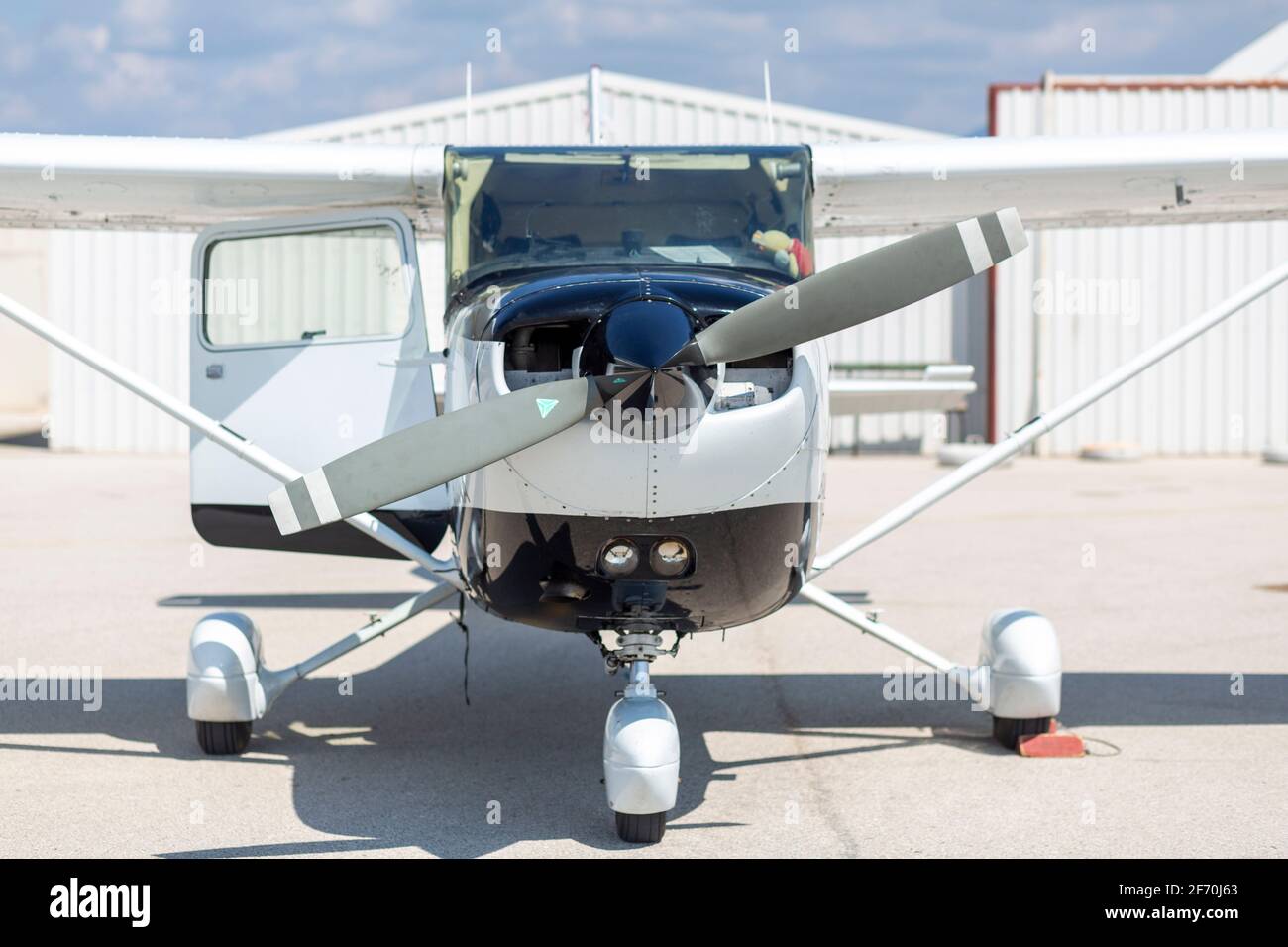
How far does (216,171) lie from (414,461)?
2.54m

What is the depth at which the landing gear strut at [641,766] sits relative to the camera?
14.4 ft

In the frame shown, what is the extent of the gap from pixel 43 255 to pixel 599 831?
4912 cm

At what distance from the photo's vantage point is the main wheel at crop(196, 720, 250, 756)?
18.7 feet

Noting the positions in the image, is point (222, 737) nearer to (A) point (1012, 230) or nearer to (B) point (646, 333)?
(B) point (646, 333)

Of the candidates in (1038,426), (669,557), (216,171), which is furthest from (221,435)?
(1038,426)

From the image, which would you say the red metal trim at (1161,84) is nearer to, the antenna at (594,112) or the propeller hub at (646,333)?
the antenna at (594,112)

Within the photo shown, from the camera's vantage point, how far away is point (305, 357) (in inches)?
233

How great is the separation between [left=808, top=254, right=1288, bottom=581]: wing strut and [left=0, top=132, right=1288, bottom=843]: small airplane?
0.06 ft

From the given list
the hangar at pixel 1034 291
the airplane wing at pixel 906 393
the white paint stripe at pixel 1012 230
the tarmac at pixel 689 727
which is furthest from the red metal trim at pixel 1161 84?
the white paint stripe at pixel 1012 230

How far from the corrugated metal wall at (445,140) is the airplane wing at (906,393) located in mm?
15736

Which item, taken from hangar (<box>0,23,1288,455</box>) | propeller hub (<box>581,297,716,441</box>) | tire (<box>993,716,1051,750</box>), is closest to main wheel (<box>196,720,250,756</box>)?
propeller hub (<box>581,297,716,441</box>)

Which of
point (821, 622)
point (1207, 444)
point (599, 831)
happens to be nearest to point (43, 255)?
point (1207, 444)
